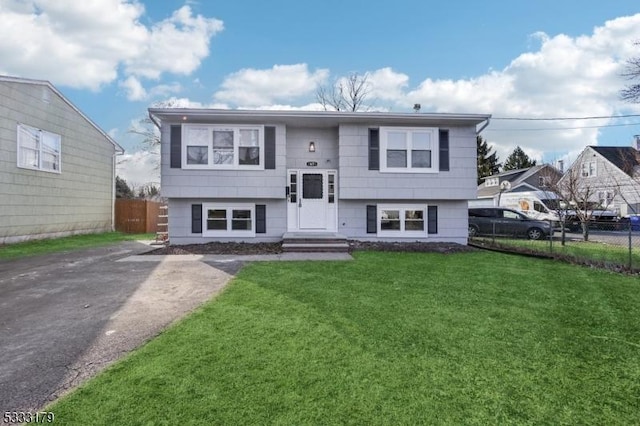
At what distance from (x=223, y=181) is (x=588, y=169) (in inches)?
1339

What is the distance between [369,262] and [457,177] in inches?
196

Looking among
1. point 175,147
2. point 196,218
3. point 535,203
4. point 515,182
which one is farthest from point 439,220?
point 515,182

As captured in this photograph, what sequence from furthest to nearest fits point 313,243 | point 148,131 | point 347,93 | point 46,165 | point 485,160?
point 485,160 → point 347,93 → point 148,131 → point 46,165 → point 313,243

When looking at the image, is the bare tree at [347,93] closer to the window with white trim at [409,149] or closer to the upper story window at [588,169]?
the window with white trim at [409,149]

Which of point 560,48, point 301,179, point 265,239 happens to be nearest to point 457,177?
point 301,179

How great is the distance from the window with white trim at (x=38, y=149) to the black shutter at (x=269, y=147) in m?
8.37

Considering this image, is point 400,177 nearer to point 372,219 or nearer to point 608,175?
point 372,219

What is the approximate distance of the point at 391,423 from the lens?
82.4 inches

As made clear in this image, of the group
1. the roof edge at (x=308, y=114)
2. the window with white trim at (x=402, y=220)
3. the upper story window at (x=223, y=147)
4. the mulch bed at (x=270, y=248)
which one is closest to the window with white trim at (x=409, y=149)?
the roof edge at (x=308, y=114)

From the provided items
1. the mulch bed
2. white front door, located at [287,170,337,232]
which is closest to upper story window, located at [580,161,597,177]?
the mulch bed

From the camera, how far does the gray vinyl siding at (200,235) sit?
34.7ft

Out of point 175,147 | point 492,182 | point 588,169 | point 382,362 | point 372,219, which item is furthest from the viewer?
point 492,182

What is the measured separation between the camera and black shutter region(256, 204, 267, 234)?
10.7 m

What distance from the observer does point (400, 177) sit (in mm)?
10617
